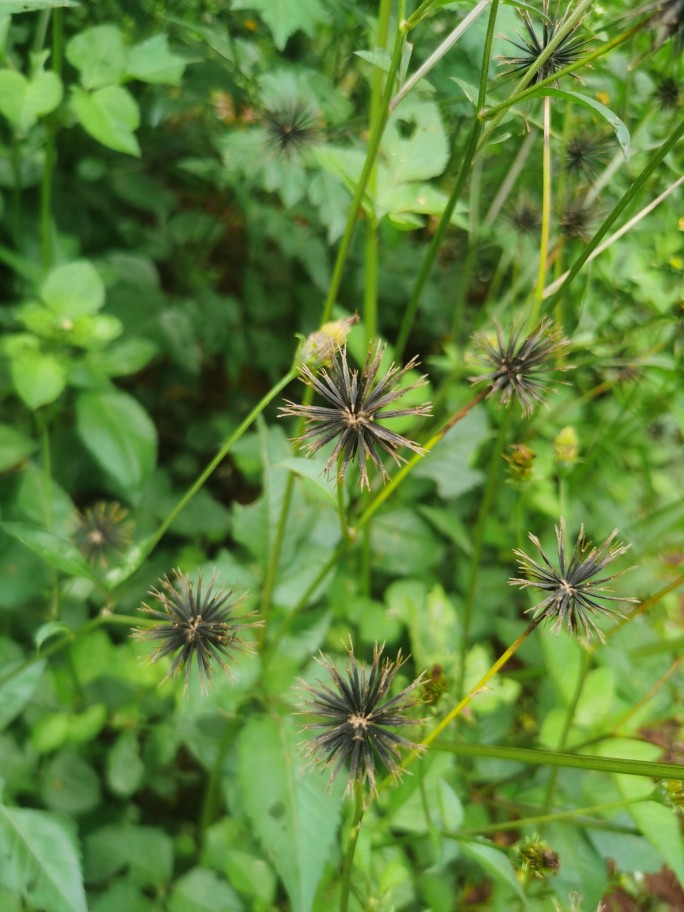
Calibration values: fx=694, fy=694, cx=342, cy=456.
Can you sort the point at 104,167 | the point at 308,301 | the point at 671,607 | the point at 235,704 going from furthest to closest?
the point at 671,607 < the point at 308,301 < the point at 104,167 < the point at 235,704

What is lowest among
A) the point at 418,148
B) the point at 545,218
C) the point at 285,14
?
the point at 545,218

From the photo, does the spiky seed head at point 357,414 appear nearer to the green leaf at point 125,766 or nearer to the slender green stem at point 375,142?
the slender green stem at point 375,142

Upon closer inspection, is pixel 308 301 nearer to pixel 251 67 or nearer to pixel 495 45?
pixel 251 67

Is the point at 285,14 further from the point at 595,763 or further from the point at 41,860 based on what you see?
the point at 41,860

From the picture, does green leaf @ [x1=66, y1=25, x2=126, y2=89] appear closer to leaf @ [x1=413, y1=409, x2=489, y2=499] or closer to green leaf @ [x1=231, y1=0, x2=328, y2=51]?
green leaf @ [x1=231, y1=0, x2=328, y2=51]

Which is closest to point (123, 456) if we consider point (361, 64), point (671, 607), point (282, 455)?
point (282, 455)

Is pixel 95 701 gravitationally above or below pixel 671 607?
below

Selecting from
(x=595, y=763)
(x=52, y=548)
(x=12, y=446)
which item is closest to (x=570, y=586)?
(x=595, y=763)
